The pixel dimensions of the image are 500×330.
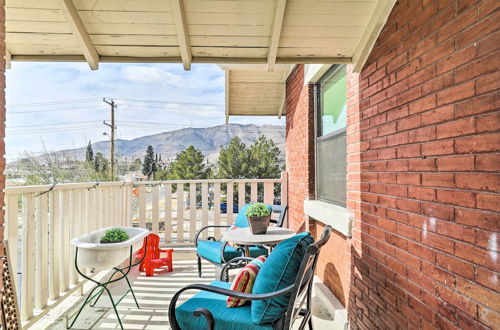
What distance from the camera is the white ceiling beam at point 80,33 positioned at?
185 cm

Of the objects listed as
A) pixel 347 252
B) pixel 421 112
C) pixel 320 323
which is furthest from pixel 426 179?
pixel 320 323

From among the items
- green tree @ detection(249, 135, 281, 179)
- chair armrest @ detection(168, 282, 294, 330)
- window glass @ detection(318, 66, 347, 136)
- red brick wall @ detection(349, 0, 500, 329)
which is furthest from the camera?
green tree @ detection(249, 135, 281, 179)

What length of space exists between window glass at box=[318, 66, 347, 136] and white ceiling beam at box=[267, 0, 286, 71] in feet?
3.35

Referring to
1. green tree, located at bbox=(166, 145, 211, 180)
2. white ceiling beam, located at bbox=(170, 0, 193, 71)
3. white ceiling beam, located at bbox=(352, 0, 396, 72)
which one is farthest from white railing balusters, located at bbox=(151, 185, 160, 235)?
Result: green tree, located at bbox=(166, 145, 211, 180)

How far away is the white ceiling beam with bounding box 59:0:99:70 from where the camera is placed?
1852mm

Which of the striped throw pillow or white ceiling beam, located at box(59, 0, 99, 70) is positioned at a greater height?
white ceiling beam, located at box(59, 0, 99, 70)

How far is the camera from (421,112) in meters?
1.57

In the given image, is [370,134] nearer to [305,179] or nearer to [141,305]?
[305,179]

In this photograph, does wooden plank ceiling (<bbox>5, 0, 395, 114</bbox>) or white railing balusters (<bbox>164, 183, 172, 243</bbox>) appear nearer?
wooden plank ceiling (<bbox>5, 0, 395, 114</bbox>)

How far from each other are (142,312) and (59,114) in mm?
41557

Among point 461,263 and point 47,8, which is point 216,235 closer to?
point 47,8

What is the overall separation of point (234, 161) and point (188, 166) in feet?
10.4

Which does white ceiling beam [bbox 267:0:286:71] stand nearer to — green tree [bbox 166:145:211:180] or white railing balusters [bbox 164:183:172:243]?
white railing balusters [bbox 164:183:172:243]

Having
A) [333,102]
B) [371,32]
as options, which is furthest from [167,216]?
[371,32]
